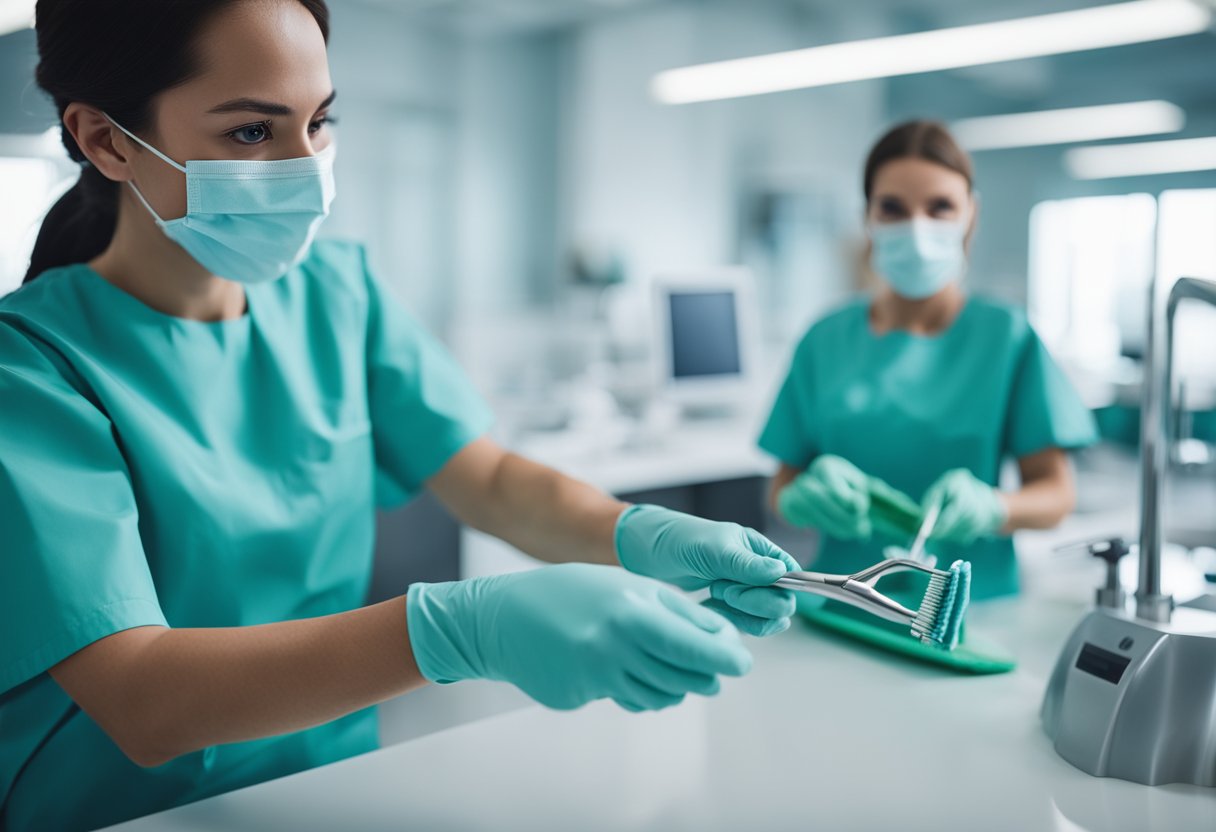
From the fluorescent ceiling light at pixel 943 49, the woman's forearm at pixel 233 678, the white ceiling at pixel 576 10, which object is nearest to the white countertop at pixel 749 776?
the woman's forearm at pixel 233 678

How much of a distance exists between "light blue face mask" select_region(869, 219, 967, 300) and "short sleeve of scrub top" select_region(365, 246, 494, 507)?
0.77m

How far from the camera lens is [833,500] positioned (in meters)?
1.25

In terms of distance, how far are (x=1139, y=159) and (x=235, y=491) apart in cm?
860

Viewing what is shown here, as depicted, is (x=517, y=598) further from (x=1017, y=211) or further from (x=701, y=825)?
(x=1017, y=211)

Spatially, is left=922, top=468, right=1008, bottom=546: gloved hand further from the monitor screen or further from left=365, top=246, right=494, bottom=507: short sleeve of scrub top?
the monitor screen

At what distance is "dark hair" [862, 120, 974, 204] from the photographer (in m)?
1.49

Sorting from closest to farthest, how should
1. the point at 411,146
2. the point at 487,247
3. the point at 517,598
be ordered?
the point at 517,598 < the point at 411,146 < the point at 487,247

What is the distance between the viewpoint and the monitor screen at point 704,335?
113 inches

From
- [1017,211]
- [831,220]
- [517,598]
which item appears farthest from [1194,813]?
[1017,211]

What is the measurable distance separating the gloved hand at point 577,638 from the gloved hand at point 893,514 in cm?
60

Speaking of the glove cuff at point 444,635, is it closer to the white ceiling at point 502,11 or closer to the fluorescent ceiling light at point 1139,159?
the white ceiling at point 502,11

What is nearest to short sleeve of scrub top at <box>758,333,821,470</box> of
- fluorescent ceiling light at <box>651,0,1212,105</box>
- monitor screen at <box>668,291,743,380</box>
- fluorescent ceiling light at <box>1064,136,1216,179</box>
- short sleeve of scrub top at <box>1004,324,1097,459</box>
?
short sleeve of scrub top at <box>1004,324,1097,459</box>

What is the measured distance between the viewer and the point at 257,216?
929 mm

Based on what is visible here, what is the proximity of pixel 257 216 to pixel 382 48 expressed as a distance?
5.35 meters
